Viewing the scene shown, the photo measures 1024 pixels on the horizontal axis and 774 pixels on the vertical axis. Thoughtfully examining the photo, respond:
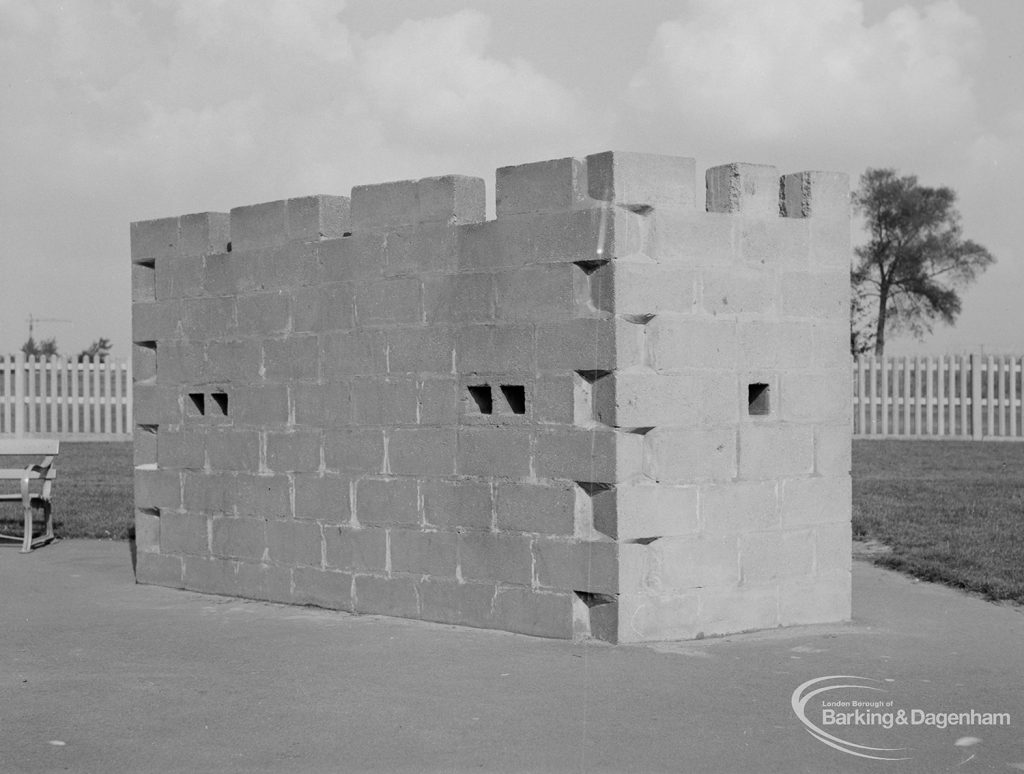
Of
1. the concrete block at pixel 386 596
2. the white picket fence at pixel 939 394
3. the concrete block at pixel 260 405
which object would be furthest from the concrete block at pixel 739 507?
the white picket fence at pixel 939 394

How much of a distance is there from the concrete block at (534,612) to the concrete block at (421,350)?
1.50 m

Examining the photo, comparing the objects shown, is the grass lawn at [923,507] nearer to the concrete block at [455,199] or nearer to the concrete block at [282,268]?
the concrete block at [455,199]

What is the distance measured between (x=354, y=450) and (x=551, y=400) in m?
1.80

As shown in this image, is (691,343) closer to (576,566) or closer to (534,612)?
(576,566)

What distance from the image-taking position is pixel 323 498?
10016 mm

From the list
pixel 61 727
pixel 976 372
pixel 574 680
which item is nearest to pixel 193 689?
pixel 61 727

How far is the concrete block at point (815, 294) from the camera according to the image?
360 inches

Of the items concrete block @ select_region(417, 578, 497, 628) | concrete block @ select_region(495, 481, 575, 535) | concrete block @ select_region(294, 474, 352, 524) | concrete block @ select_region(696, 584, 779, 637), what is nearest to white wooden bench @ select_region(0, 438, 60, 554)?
concrete block @ select_region(294, 474, 352, 524)

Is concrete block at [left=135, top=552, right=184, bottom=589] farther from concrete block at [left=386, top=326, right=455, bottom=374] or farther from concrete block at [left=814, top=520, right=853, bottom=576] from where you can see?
concrete block at [left=814, top=520, right=853, bottom=576]

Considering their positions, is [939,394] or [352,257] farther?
[939,394]

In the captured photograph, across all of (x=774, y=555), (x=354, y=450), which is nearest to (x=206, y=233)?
(x=354, y=450)

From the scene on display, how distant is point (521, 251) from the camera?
346 inches

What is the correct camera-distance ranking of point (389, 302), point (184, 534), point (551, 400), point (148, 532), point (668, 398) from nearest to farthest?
point (668, 398) → point (551, 400) → point (389, 302) → point (184, 534) → point (148, 532)

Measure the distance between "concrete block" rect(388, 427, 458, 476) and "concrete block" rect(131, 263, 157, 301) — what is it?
296 centimetres
